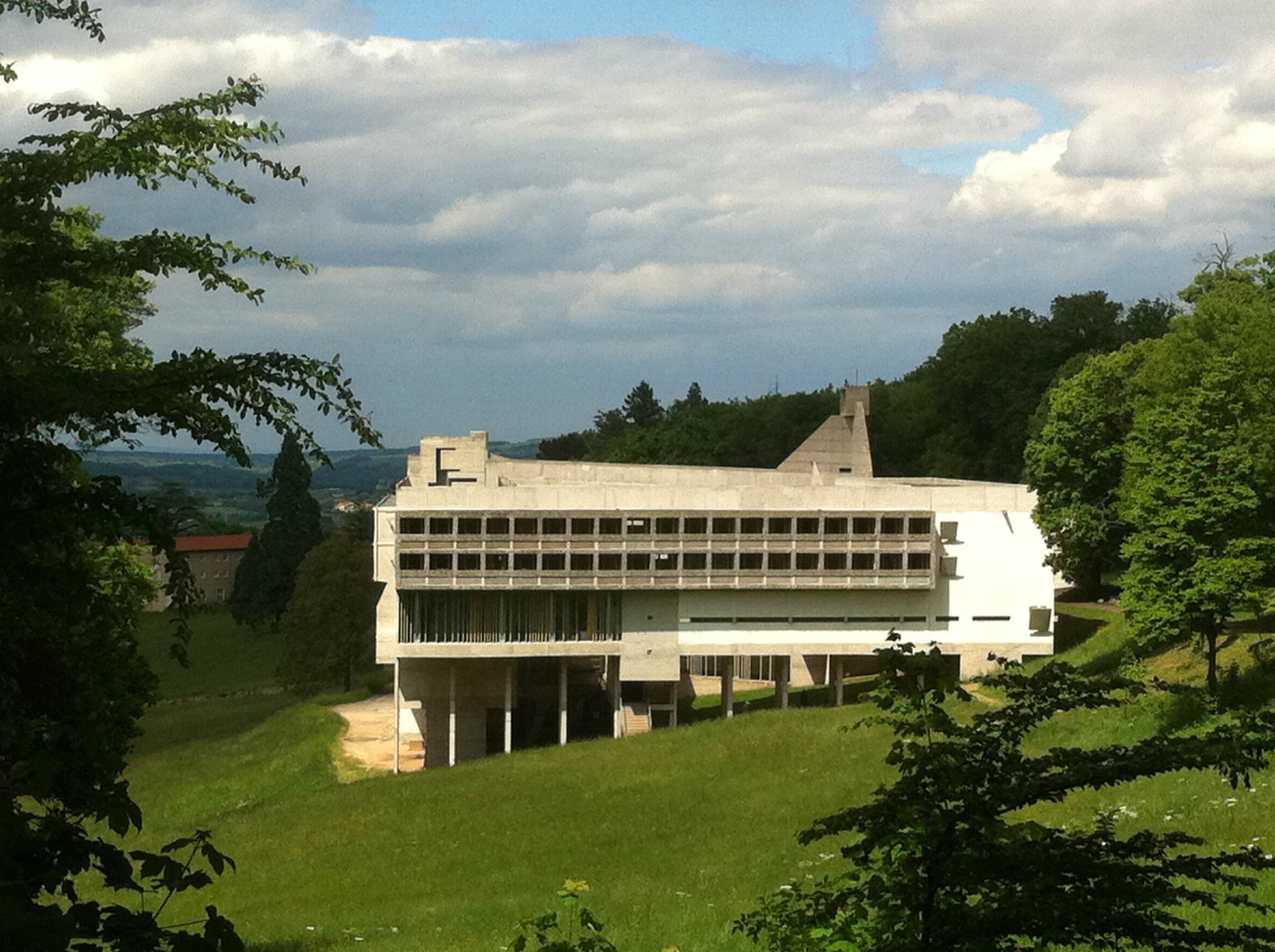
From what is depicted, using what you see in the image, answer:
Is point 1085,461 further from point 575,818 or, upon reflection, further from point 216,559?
point 216,559

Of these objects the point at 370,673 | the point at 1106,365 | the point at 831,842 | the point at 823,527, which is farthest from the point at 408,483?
the point at 831,842

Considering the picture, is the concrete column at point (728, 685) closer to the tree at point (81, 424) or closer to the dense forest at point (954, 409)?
the dense forest at point (954, 409)

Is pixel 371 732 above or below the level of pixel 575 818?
below

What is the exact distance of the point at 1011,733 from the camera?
8617 millimetres

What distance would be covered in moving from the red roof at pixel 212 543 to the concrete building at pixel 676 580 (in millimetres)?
82717

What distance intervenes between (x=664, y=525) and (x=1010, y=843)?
1728 inches

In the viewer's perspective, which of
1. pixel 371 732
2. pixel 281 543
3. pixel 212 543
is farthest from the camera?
pixel 212 543

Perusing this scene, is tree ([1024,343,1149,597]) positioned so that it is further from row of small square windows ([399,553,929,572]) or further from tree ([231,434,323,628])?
tree ([231,434,323,628])

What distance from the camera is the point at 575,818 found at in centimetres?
3522

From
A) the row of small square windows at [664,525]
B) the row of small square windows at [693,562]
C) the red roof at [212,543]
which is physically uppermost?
the row of small square windows at [664,525]

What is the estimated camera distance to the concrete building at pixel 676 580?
2032 inches

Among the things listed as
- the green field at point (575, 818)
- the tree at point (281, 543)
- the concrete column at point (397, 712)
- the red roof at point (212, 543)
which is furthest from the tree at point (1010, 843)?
the red roof at point (212, 543)

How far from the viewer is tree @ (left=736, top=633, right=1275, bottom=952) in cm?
807

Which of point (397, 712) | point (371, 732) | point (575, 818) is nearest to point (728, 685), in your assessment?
point (397, 712)
